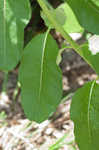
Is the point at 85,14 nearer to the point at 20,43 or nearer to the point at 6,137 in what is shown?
the point at 20,43

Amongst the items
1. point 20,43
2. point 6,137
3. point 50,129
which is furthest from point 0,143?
point 20,43

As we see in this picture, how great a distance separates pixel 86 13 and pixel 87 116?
37 centimetres

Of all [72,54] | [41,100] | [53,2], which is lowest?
[72,54]

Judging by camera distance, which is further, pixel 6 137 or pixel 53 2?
pixel 53 2

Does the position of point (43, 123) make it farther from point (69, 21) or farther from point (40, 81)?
point (40, 81)

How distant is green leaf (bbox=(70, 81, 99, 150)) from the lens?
1056 mm

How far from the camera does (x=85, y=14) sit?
97 cm

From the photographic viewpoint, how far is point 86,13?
97cm

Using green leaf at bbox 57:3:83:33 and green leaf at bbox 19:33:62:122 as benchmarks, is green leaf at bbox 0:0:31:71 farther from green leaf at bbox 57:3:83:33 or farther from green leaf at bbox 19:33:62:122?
green leaf at bbox 57:3:83:33

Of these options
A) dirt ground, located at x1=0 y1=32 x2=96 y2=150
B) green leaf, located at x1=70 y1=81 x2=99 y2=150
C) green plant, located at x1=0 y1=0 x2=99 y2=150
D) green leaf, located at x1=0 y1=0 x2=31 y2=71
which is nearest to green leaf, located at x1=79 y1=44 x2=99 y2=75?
green plant, located at x1=0 y1=0 x2=99 y2=150

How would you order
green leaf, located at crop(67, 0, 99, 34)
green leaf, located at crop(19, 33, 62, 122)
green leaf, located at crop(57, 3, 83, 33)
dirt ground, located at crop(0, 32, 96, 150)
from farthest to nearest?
dirt ground, located at crop(0, 32, 96, 150)
green leaf, located at crop(57, 3, 83, 33)
green leaf, located at crop(19, 33, 62, 122)
green leaf, located at crop(67, 0, 99, 34)

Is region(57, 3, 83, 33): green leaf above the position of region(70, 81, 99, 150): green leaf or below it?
above

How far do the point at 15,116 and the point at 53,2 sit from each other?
147cm

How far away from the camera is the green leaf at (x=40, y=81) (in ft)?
3.55
